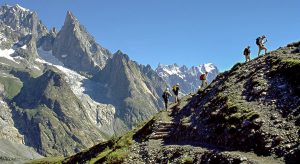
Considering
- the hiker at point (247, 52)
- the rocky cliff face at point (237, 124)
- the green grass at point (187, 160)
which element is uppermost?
the hiker at point (247, 52)

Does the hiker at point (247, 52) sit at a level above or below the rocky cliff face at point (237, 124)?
above

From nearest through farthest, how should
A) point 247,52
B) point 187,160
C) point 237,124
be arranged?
1. point 187,160
2. point 237,124
3. point 247,52

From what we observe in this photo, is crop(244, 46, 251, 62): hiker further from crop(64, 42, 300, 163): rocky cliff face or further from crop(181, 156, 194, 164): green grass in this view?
crop(181, 156, 194, 164): green grass

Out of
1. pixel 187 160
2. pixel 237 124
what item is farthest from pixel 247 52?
pixel 187 160

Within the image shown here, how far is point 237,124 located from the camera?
38.8 metres

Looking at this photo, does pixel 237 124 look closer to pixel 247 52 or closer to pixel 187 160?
pixel 187 160

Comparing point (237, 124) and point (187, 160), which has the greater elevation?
point (237, 124)

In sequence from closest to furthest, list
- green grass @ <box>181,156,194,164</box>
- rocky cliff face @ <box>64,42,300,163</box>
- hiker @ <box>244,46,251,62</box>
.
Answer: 1. rocky cliff face @ <box>64,42,300,163</box>
2. green grass @ <box>181,156,194,164</box>
3. hiker @ <box>244,46,251,62</box>

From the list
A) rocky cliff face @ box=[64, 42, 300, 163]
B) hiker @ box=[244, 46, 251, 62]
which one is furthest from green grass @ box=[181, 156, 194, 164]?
hiker @ box=[244, 46, 251, 62]

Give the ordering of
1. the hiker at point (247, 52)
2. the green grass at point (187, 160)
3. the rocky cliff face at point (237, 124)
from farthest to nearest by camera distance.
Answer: the hiker at point (247, 52) → the green grass at point (187, 160) → the rocky cliff face at point (237, 124)

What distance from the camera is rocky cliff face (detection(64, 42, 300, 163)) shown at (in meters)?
32.6

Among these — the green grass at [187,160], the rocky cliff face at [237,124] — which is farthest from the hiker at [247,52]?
the green grass at [187,160]

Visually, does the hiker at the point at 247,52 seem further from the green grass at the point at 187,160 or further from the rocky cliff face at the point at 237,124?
the green grass at the point at 187,160

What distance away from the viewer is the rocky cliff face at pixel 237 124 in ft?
107
